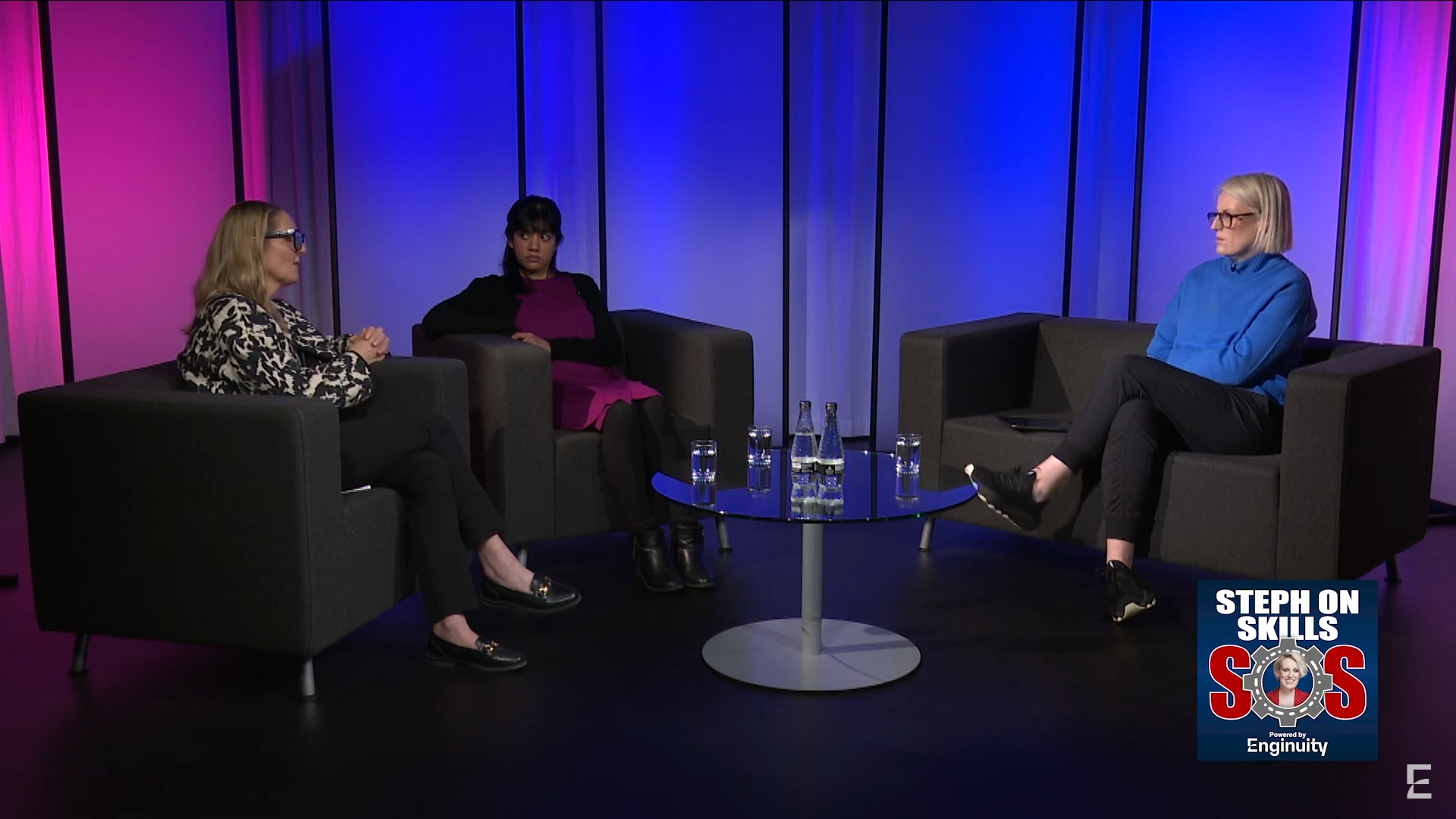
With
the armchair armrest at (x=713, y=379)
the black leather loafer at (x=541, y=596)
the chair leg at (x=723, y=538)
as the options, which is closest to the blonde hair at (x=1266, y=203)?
the armchair armrest at (x=713, y=379)

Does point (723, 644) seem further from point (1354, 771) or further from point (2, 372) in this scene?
point (2, 372)

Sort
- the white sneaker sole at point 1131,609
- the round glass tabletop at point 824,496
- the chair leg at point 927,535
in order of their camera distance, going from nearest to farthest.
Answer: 1. the round glass tabletop at point 824,496
2. the white sneaker sole at point 1131,609
3. the chair leg at point 927,535

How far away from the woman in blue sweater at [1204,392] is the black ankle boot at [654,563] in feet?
2.95

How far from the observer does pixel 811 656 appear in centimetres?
362

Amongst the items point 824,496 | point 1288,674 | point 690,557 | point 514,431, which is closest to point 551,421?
point 514,431

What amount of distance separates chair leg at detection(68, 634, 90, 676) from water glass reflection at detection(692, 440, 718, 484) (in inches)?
58.4

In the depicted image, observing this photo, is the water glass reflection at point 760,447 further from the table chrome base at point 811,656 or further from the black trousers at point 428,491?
the black trousers at point 428,491

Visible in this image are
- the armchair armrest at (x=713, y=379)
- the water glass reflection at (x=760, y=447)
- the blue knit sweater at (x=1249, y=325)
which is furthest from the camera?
the armchair armrest at (x=713, y=379)

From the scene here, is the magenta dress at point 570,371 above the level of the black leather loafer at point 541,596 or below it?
above

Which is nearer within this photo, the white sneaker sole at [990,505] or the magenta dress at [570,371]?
the white sneaker sole at [990,505]

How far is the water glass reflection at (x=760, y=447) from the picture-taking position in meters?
3.73

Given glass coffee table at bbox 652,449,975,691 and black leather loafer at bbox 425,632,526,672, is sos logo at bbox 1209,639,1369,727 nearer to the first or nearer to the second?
glass coffee table at bbox 652,449,975,691

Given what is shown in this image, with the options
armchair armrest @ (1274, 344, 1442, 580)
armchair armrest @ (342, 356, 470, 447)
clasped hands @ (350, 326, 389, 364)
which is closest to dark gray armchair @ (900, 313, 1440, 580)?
armchair armrest @ (1274, 344, 1442, 580)

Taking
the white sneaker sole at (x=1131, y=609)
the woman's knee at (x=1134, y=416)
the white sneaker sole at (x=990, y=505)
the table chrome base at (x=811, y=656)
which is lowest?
the table chrome base at (x=811, y=656)
